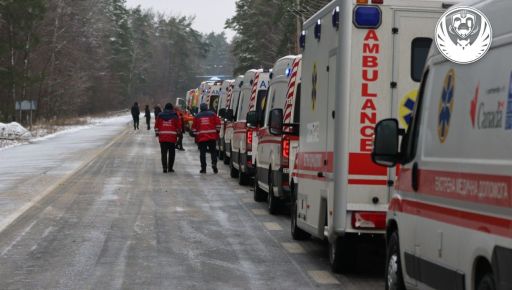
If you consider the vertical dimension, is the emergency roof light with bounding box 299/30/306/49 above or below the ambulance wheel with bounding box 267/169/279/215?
above

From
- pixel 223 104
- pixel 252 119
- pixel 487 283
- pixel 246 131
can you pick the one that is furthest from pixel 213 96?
pixel 487 283

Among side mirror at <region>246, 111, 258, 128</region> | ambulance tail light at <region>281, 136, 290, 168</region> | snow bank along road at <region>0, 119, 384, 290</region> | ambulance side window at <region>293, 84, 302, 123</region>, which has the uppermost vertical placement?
ambulance side window at <region>293, 84, 302, 123</region>

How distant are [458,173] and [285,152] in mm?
8845

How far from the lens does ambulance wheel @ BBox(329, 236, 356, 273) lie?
10.4 m

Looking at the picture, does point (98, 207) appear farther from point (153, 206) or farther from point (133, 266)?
point (133, 266)

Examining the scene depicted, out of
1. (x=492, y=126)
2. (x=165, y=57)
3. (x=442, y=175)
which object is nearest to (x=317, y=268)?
(x=442, y=175)

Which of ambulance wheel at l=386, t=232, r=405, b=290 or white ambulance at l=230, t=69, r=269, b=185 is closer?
ambulance wheel at l=386, t=232, r=405, b=290

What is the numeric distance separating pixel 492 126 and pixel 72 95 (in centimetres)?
8691

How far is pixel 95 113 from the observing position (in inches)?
4815

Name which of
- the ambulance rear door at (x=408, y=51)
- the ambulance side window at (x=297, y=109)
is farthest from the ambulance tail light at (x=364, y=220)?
the ambulance side window at (x=297, y=109)

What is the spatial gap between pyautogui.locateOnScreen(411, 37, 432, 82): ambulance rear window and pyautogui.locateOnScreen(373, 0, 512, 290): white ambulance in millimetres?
2092

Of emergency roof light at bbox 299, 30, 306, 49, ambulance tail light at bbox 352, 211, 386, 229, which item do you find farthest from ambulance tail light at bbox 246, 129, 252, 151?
ambulance tail light at bbox 352, 211, 386, 229

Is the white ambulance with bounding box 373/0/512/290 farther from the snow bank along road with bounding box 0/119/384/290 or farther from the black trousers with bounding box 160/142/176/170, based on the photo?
the black trousers with bounding box 160/142/176/170

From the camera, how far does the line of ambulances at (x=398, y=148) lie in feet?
19.5
